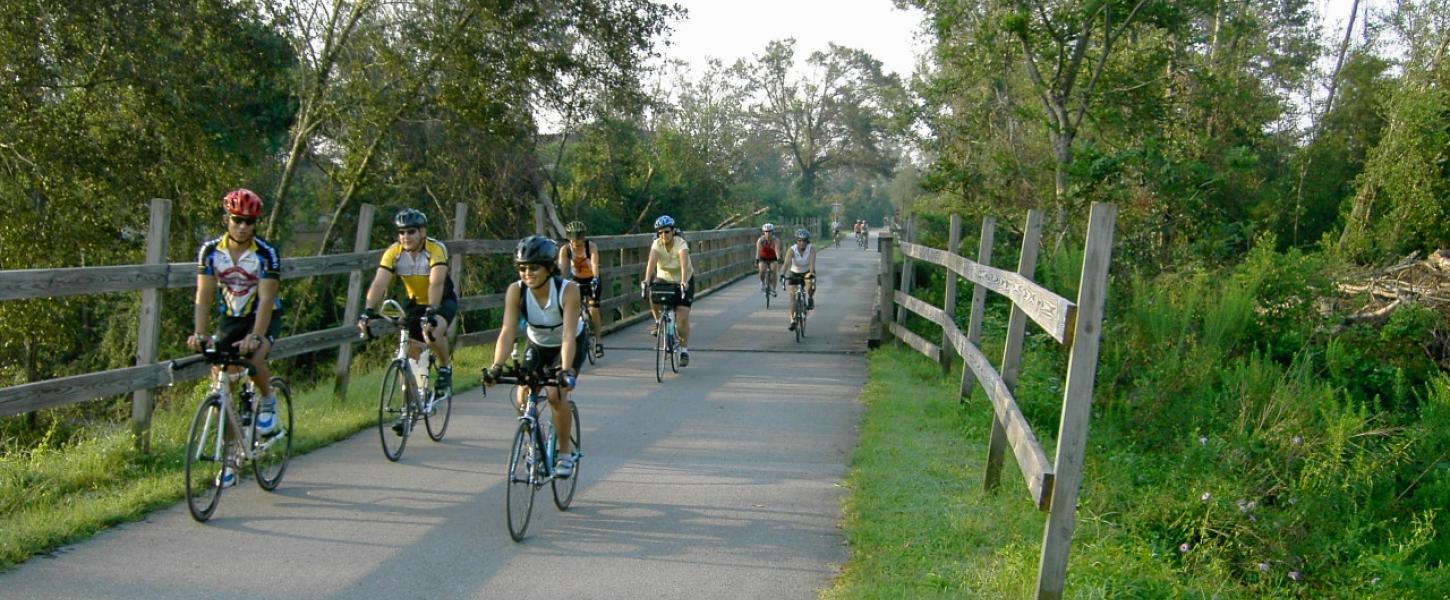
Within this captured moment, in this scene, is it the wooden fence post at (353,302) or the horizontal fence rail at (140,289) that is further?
the wooden fence post at (353,302)

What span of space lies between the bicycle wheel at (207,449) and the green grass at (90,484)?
329 mm

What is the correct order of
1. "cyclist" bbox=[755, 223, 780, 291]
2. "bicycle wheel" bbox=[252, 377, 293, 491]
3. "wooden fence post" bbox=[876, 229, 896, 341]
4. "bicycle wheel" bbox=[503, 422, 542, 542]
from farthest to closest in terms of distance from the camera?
"cyclist" bbox=[755, 223, 780, 291], "wooden fence post" bbox=[876, 229, 896, 341], "bicycle wheel" bbox=[252, 377, 293, 491], "bicycle wheel" bbox=[503, 422, 542, 542]

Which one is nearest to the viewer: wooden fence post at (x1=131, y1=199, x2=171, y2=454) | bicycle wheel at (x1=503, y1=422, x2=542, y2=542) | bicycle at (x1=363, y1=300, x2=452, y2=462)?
bicycle wheel at (x1=503, y1=422, x2=542, y2=542)

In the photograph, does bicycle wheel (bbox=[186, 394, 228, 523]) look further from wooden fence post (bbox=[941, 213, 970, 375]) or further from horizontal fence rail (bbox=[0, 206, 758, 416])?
wooden fence post (bbox=[941, 213, 970, 375])

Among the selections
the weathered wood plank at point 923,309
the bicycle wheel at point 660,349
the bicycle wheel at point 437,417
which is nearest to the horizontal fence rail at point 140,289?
the bicycle wheel at point 437,417

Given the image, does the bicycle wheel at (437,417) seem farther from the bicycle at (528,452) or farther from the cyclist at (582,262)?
the cyclist at (582,262)

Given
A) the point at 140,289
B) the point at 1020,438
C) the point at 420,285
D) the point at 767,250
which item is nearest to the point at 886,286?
the point at 767,250

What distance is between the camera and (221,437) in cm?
656

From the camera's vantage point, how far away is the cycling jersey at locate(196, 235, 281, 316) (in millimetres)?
6859

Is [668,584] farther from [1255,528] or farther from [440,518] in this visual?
[1255,528]

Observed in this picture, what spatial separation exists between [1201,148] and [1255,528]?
15.1 meters

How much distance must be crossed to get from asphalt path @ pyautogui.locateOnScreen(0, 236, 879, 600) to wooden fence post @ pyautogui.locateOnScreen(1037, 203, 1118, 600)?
4.44 ft

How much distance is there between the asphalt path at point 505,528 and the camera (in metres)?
5.49

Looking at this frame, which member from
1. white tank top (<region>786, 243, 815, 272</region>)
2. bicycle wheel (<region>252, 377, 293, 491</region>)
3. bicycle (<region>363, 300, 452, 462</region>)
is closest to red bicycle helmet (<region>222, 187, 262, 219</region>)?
bicycle wheel (<region>252, 377, 293, 491</region>)
